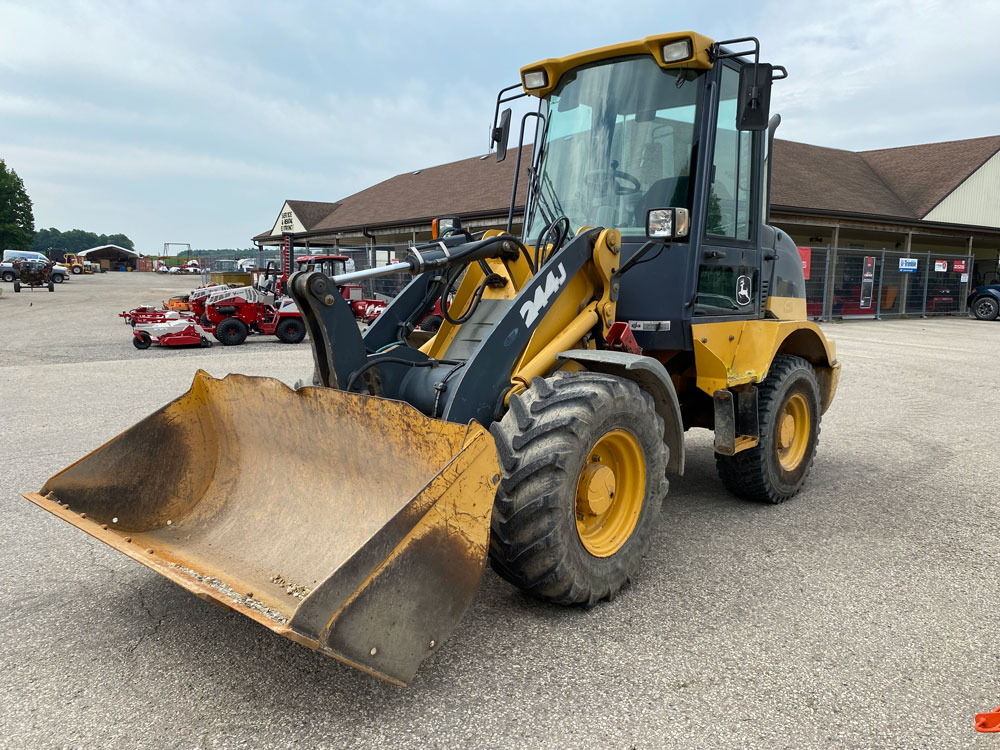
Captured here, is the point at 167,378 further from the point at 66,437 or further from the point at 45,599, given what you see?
the point at 45,599

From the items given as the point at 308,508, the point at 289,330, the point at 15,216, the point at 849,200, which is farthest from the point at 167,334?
the point at 15,216

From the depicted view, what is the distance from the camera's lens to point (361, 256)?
26250 mm

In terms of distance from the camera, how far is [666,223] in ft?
12.6

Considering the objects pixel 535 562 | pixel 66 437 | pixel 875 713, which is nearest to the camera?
pixel 875 713

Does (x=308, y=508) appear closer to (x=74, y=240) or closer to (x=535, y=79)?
(x=535, y=79)

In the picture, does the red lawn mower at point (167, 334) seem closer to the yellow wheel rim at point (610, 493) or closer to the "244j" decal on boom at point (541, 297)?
the "244j" decal on boom at point (541, 297)

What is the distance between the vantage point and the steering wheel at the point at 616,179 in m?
4.20

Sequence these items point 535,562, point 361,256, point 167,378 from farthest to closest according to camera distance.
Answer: point 361,256 → point 167,378 → point 535,562

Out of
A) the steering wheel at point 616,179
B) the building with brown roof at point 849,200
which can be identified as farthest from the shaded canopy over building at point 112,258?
the steering wheel at point 616,179

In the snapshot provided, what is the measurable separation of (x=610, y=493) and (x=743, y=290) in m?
1.96

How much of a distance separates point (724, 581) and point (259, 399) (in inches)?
99.1

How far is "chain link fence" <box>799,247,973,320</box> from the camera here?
853 inches

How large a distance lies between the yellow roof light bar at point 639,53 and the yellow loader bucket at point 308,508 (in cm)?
244

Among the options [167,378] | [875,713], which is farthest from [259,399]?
[167,378]
